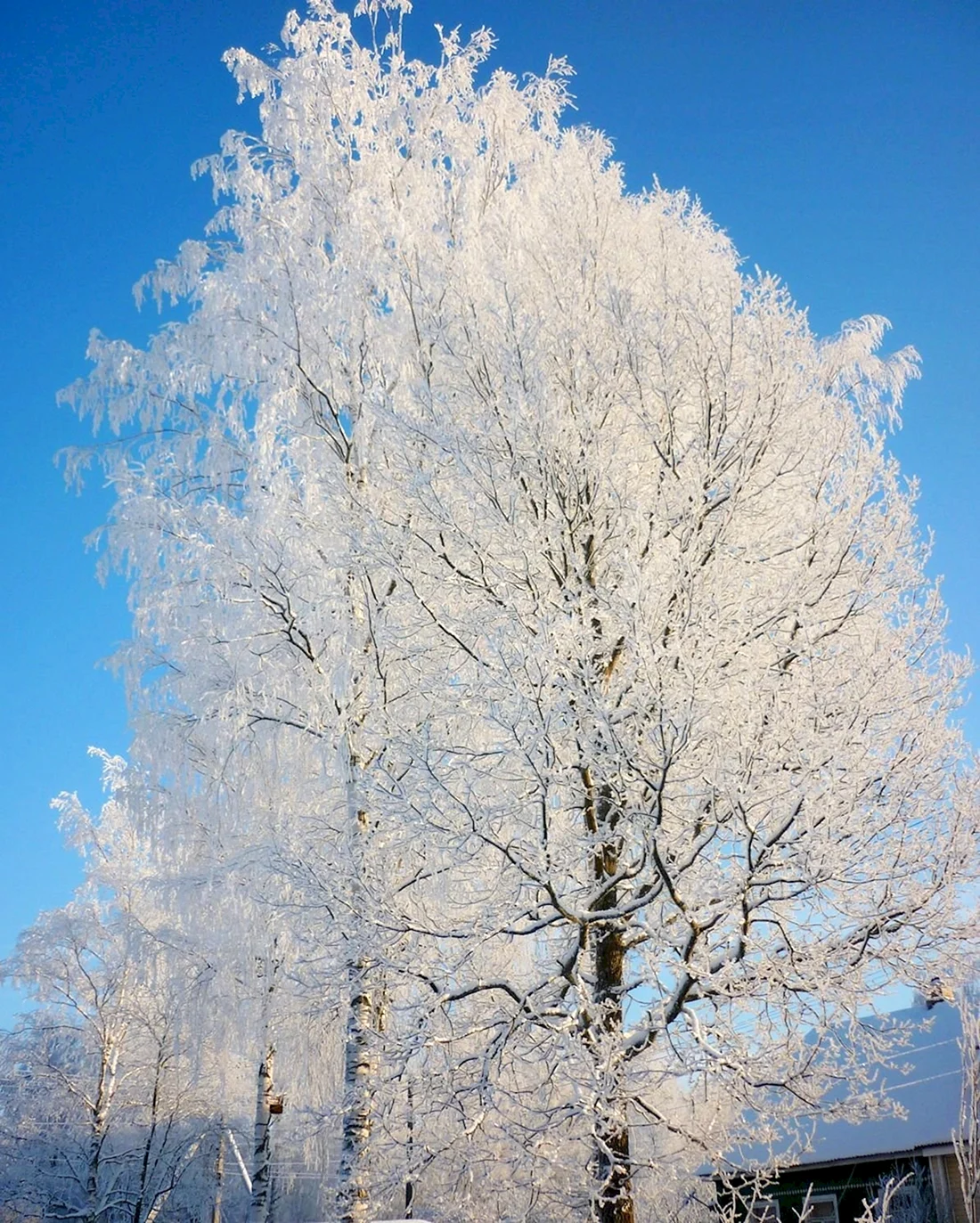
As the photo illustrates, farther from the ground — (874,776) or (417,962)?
(874,776)

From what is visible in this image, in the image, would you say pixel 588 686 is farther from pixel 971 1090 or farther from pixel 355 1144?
pixel 355 1144

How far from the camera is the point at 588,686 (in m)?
5.00

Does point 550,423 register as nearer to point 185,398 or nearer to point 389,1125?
point 389,1125

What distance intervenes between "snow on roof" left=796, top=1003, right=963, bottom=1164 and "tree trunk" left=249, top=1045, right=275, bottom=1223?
6065 millimetres

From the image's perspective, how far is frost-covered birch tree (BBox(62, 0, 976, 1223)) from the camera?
4930 millimetres

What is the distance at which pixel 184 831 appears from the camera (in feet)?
30.9

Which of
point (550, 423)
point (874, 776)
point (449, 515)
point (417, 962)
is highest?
point (550, 423)

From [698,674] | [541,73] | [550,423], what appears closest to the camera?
[698,674]

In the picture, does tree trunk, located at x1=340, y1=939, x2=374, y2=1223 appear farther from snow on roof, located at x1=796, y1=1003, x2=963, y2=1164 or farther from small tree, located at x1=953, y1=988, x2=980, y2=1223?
snow on roof, located at x1=796, y1=1003, x2=963, y2=1164

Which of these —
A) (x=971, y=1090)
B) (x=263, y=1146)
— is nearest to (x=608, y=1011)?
(x=971, y=1090)

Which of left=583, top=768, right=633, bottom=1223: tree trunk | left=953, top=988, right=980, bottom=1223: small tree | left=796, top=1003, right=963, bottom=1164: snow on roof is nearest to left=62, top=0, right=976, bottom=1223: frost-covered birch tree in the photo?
left=583, top=768, right=633, bottom=1223: tree trunk

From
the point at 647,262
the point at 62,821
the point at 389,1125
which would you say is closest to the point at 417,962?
the point at 389,1125

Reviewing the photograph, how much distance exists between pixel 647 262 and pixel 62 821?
640 inches

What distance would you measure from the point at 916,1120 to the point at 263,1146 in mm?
8068
